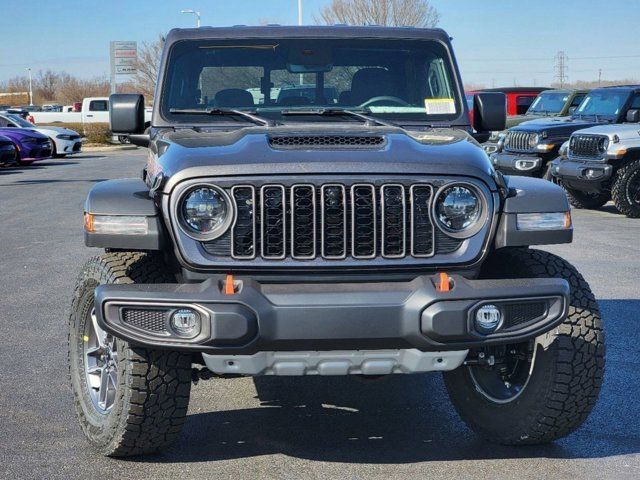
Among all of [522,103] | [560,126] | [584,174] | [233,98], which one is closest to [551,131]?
[560,126]

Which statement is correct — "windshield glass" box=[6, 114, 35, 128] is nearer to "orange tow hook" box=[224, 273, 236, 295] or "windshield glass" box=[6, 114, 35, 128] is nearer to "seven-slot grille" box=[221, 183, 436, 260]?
"seven-slot grille" box=[221, 183, 436, 260]

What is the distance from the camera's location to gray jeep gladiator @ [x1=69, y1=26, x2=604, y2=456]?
416 cm

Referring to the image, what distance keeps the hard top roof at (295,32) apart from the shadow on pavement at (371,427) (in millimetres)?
1992

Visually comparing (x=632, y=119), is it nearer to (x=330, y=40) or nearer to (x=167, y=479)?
(x=330, y=40)

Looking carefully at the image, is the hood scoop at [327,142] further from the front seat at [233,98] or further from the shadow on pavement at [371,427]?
the shadow on pavement at [371,427]

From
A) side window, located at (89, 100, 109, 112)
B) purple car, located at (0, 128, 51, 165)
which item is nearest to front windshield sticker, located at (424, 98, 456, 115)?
purple car, located at (0, 128, 51, 165)

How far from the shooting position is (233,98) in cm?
586

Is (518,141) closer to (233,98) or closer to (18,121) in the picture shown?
(233,98)

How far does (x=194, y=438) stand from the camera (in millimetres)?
5062

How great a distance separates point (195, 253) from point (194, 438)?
1.14 meters

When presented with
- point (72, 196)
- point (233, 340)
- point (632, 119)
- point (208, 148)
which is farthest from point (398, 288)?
point (72, 196)

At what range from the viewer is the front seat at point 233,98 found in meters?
5.80

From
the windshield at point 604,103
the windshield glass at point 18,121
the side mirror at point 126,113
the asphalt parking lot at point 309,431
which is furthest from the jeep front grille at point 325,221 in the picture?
the windshield glass at point 18,121

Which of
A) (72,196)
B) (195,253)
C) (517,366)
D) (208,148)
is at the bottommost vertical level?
(72,196)
